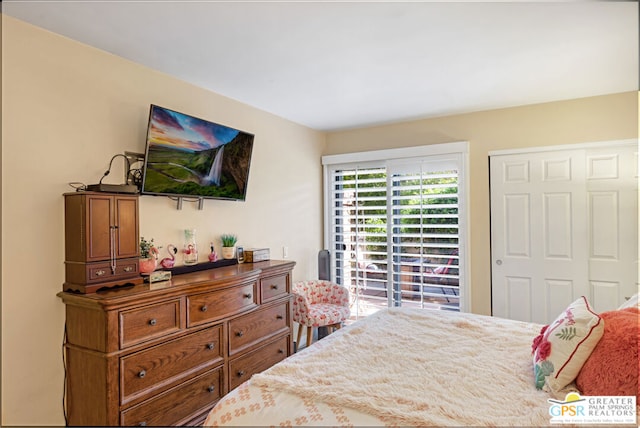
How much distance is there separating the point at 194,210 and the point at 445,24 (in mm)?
2236

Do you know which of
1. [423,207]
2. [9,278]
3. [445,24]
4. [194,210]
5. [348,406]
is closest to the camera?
[348,406]

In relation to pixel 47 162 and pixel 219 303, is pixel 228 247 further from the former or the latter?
pixel 47 162

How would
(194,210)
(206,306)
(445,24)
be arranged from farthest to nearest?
(194,210)
(206,306)
(445,24)

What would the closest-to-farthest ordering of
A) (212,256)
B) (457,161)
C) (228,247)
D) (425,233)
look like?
(212,256)
(228,247)
(457,161)
(425,233)

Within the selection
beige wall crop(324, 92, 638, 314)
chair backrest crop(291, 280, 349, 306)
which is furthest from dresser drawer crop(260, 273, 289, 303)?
beige wall crop(324, 92, 638, 314)

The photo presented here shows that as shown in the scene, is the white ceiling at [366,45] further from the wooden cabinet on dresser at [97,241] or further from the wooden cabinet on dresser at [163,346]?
the wooden cabinet on dresser at [163,346]

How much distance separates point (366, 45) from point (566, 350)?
200cm

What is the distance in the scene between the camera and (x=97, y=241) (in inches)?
83.7

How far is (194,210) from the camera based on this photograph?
3.02m

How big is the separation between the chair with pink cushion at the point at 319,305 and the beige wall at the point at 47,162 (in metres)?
1.38

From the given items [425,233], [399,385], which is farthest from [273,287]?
[425,233]

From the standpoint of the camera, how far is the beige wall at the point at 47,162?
198 centimetres

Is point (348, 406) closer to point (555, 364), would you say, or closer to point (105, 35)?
point (555, 364)

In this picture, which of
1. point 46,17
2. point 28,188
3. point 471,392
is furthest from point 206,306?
point 46,17
